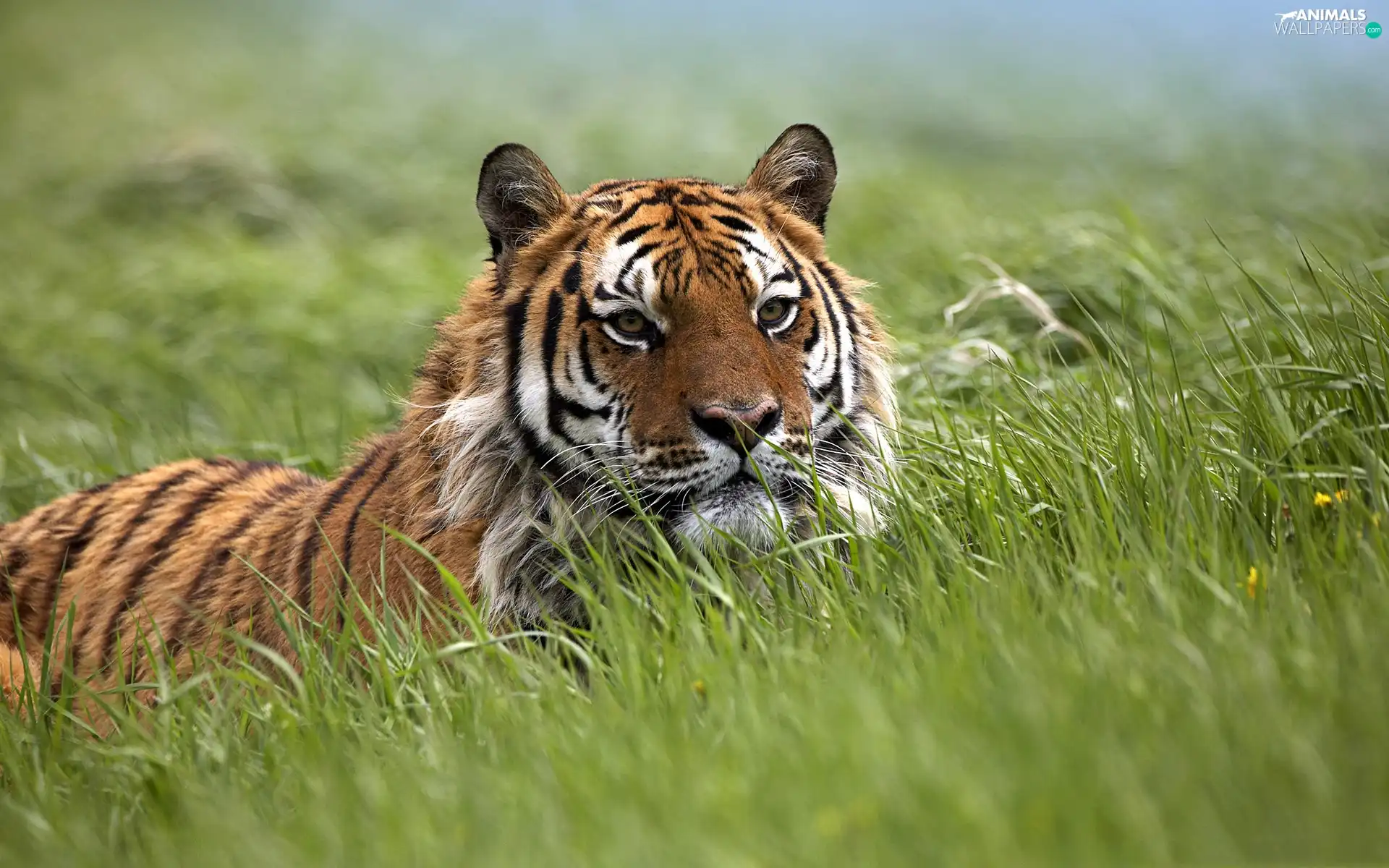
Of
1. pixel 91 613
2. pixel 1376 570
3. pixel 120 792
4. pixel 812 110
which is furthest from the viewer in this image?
pixel 812 110

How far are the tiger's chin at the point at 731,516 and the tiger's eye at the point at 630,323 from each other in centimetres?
46

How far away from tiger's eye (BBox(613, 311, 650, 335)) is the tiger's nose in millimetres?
328

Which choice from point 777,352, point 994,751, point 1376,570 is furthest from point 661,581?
point 1376,570

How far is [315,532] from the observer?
3.63 meters

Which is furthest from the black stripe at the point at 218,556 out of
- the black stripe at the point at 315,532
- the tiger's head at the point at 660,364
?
the tiger's head at the point at 660,364

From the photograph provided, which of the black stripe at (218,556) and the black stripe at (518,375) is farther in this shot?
the black stripe at (218,556)

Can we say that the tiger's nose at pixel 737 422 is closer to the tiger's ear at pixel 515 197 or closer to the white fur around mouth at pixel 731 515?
the white fur around mouth at pixel 731 515

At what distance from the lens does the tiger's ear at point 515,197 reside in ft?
11.4

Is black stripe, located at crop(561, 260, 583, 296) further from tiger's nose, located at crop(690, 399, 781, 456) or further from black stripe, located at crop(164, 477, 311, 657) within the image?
black stripe, located at crop(164, 477, 311, 657)

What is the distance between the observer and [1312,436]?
2898 mm

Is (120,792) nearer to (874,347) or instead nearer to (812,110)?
(874,347)

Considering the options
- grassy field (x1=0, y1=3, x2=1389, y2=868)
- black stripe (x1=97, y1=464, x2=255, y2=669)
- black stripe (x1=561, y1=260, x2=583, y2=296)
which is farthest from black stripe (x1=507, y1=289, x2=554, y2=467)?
black stripe (x1=97, y1=464, x2=255, y2=669)

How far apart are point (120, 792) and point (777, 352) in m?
A: 1.74

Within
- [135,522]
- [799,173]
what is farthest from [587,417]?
[135,522]
